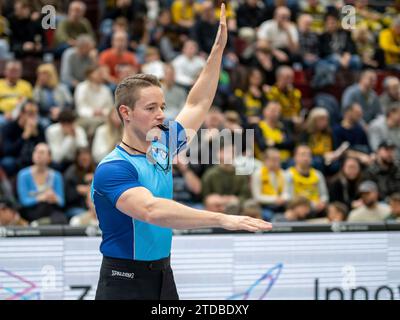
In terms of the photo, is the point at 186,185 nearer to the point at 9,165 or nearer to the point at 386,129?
the point at 9,165

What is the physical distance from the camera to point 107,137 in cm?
1059

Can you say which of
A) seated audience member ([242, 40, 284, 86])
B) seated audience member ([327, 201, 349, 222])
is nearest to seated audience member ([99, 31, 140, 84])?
seated audience member ([242, 40, 284, 86])

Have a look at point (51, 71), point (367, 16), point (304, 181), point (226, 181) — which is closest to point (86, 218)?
point (226, 181)

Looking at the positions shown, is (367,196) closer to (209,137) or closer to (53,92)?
(209,137)

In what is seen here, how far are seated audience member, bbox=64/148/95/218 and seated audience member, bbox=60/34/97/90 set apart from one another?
202 cm

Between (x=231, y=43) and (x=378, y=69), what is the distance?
2625 millimetres

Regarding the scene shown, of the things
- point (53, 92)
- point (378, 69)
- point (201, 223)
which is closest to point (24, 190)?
point (53, 92)

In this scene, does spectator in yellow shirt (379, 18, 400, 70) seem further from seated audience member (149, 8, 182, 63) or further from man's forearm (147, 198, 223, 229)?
man's forearm (147, 198, 223, 229)

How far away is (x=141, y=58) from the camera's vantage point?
42.8 ft

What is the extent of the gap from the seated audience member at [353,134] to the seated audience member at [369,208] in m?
1.70

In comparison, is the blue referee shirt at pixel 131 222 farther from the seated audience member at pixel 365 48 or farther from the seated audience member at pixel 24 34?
the seated audience member at pixel 365 48

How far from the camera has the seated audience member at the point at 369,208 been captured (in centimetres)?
1014

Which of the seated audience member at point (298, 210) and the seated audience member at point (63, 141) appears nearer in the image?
the seated audience member at point (298, 210)

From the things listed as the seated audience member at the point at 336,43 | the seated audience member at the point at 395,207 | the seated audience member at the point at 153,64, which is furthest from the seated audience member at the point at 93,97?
the seated audience member at the point at 336,43
